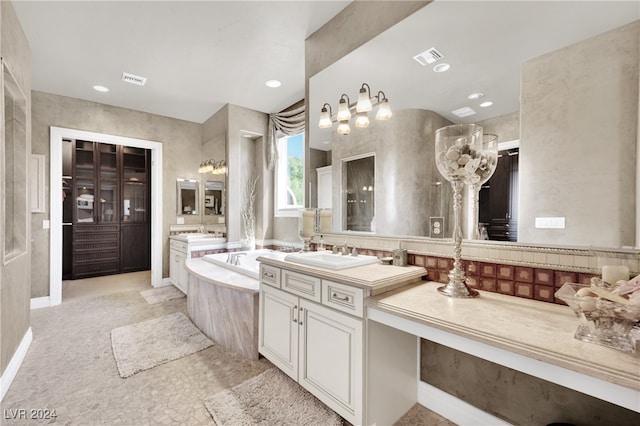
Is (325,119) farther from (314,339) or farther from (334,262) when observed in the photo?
(314,339)

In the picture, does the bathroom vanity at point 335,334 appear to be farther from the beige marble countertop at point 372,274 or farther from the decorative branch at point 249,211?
the decorative branch at point 249,211

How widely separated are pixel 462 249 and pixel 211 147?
4.22m

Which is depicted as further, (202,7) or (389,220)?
(202,7)

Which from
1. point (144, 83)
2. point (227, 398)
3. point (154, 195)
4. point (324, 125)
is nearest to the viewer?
point (227, 398)

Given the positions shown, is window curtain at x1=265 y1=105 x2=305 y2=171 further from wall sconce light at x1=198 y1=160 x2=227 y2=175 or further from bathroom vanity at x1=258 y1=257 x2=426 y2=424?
bathroom vanity at x1=258 y1=257 x2=426 y2=424

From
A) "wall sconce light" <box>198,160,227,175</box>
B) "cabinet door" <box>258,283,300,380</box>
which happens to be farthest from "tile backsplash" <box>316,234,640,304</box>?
"wall sconce light" <box>198,160,227,175</box>

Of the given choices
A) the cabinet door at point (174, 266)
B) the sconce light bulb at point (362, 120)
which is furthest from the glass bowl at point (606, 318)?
the cabinet door at point (174, 266)

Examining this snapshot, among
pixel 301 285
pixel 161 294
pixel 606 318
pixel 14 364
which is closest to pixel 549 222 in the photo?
pixel 606 318

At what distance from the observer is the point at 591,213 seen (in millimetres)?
1155

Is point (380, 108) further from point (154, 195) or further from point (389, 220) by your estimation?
point (154, 195)

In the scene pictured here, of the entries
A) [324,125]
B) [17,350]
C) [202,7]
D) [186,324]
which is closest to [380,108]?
[324,125]

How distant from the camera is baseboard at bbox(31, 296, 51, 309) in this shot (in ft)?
11.2

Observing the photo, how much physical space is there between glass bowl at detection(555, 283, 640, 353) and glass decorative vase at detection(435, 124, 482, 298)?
471 millimetres

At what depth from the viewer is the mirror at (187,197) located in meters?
4.63
